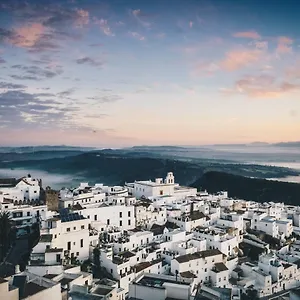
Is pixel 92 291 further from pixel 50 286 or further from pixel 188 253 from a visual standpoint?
pixel 188 253

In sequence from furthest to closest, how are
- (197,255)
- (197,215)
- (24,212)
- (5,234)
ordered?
(197,215) → (24,212) → (5,234) → (197,255)

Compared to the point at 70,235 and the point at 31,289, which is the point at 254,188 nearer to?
the point at 70,235

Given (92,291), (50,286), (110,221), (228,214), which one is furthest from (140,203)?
(50,286)

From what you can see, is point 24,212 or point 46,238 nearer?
point 46,238

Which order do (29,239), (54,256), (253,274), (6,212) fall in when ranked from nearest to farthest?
1. (54,256)
2. (253,274)
3. (29,239)
4. (6,212)

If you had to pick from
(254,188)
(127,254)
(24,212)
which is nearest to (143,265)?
(127,254)

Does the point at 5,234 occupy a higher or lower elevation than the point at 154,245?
higher

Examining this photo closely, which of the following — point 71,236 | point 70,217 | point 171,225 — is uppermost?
point 70,217
